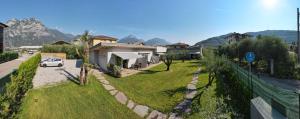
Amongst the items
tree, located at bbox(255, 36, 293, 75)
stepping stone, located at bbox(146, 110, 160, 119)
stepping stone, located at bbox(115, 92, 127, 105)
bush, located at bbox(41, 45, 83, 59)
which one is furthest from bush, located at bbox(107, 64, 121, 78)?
bush, located at bbox(41, 45, 83, 59)

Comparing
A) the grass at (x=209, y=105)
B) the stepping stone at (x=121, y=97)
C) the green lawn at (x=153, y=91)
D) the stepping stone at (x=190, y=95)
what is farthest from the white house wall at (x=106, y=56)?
the stepping stone at (x=190, y=95)

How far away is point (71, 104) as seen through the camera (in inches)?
694

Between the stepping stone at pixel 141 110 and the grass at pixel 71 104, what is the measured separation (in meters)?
0.38

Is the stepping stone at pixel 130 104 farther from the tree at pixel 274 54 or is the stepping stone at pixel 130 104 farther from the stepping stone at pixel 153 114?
the tree at pixel 274 54

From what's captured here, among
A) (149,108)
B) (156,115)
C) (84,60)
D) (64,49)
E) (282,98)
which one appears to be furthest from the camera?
(64,49)

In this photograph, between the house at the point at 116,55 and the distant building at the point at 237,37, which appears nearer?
the house at the point at 116,55

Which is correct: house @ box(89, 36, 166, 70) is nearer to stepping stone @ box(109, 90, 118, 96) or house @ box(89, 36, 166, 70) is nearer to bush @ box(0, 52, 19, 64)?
stepping stone @ box(109, 90, 118, 96)

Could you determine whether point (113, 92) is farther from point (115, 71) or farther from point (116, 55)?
point (116, 55)

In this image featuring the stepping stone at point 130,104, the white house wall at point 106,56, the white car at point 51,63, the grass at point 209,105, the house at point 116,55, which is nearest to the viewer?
the grass at point 209,105

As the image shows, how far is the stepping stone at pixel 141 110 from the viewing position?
1636 centimetres

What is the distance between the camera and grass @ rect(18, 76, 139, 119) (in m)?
15.6

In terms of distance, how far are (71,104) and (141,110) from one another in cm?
548

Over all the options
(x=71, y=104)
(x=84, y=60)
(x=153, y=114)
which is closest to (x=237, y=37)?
(x=84, y=60)

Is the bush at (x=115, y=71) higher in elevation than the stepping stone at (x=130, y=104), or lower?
higher
